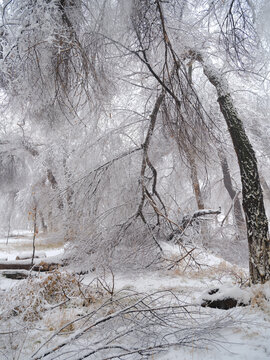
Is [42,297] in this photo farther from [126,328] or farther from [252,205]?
[252,205]

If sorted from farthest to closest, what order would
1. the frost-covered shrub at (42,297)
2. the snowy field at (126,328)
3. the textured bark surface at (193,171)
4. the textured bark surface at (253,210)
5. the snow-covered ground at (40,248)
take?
the snow-covered ground at (40,248)
the textured bark surface at (193,171)
the textured bark surface at (253,210)
the frost-covered shrub at (42,297)
the snowy field at (126,328)

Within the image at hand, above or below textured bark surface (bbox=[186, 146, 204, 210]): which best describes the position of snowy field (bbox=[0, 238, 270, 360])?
below

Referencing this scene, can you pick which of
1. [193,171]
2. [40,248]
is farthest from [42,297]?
[40,248]

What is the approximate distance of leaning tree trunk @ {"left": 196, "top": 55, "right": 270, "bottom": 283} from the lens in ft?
13.6

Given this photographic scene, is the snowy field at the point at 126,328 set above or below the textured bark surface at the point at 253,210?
below

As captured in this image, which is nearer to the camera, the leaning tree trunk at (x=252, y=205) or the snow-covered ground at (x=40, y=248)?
the leaning tree trunk at (x=252, y=205)

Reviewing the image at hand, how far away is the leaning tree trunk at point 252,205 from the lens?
13.6 ft

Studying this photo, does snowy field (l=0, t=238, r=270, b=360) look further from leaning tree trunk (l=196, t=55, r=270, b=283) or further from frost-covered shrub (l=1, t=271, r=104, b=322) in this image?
leaning tree trunk (l=196, t=55, r=270, b=283)

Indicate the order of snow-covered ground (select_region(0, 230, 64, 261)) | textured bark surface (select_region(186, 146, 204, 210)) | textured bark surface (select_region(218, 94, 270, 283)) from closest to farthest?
1. textured bark surface (select_region(218, 94, 270, 283))
2. textured bark surface (select_region(186, 146, 204, 210))
3. snow-covered ground (select_region(0, 230, 64, 261))

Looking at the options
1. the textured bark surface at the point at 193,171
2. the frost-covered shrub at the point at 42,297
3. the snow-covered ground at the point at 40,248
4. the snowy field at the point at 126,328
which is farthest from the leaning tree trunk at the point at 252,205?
the snow-covered ground at the point at 40,248

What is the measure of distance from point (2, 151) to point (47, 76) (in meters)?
9.15

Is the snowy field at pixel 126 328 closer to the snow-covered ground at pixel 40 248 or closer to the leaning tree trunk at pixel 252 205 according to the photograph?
the leaning tree trunk at pixel 252 205

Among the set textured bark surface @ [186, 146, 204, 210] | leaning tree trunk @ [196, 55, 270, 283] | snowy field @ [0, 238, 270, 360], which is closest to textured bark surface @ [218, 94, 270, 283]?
leaning tree trunk @ [196, 55, 270, 283]

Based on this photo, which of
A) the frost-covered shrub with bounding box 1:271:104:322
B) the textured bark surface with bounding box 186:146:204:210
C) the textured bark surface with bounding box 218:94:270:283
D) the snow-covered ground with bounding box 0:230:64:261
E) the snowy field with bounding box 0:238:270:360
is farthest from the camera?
the snow-covered ground with bounding box 0:230:64:261
